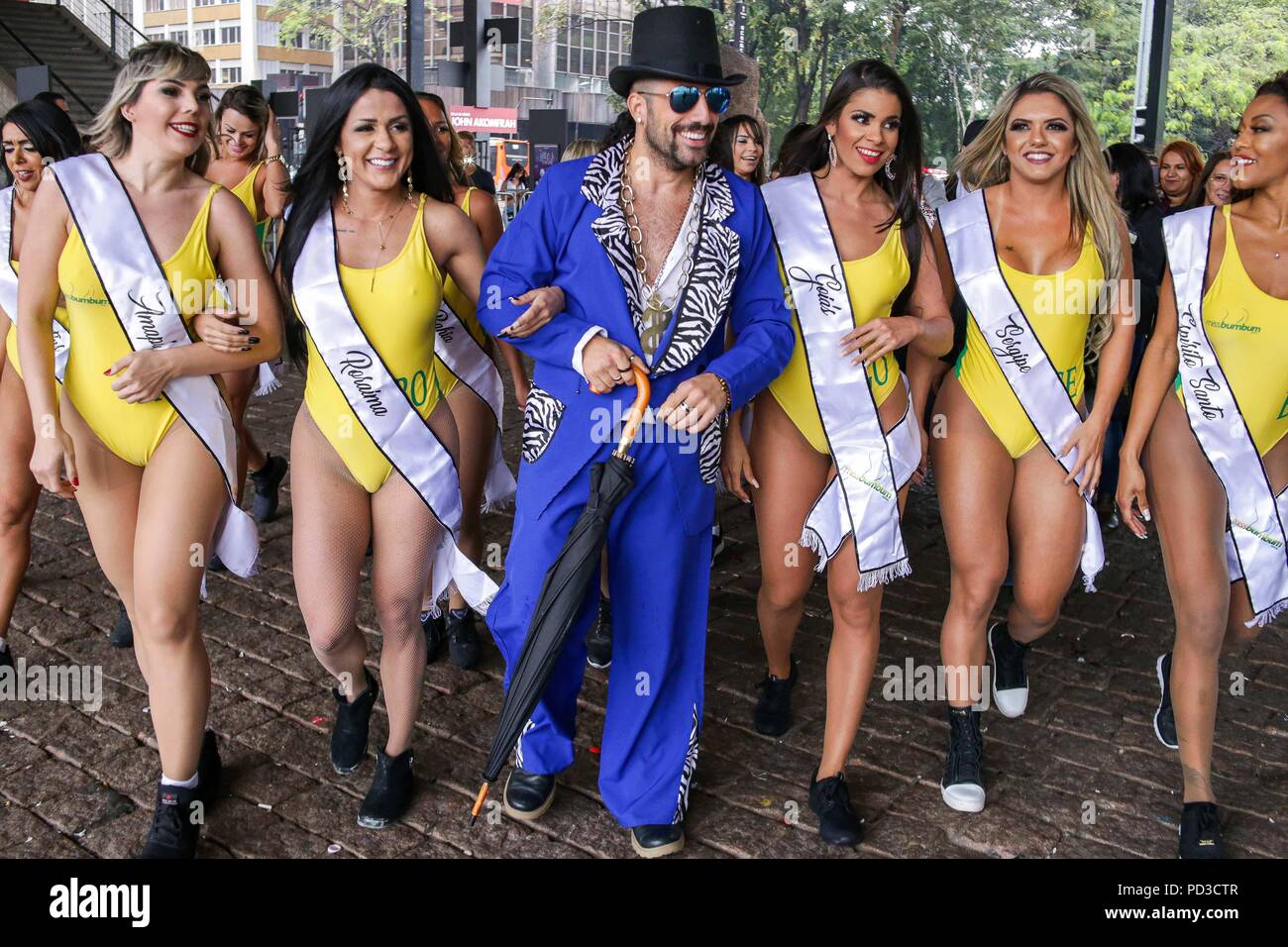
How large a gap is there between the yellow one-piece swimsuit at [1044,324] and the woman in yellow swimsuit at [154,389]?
2.05m

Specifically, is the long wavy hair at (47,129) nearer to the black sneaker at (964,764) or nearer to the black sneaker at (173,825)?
the black sneaker at (173,825)

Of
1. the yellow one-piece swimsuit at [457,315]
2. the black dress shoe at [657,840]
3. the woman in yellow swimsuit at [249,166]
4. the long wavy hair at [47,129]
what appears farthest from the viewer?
the woman in yellow swimsuit at [249,166]

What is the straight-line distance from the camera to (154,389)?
2965mm

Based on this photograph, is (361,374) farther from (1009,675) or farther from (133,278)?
(1009,675)

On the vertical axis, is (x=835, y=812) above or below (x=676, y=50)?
below

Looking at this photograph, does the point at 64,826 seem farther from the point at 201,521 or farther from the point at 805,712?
the point at 805,712

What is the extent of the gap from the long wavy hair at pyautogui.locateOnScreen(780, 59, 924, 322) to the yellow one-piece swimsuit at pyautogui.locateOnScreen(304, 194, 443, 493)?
121 cm

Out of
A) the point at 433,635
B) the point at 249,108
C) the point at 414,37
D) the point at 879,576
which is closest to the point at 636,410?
the point at 879,576

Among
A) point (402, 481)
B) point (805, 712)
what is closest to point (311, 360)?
point (402, 481)

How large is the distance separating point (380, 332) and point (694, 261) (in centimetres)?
87

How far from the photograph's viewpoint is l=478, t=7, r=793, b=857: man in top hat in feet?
9.68

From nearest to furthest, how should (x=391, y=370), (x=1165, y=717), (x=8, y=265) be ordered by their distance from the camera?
(x=391, y=370) < (x=1165, y=717) < (x=8, y=265)

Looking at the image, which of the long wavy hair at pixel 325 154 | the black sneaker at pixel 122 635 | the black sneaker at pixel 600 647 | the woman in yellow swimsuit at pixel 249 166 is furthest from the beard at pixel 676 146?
the black sneaker at pixel 122 635

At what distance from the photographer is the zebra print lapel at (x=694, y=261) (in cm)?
299
